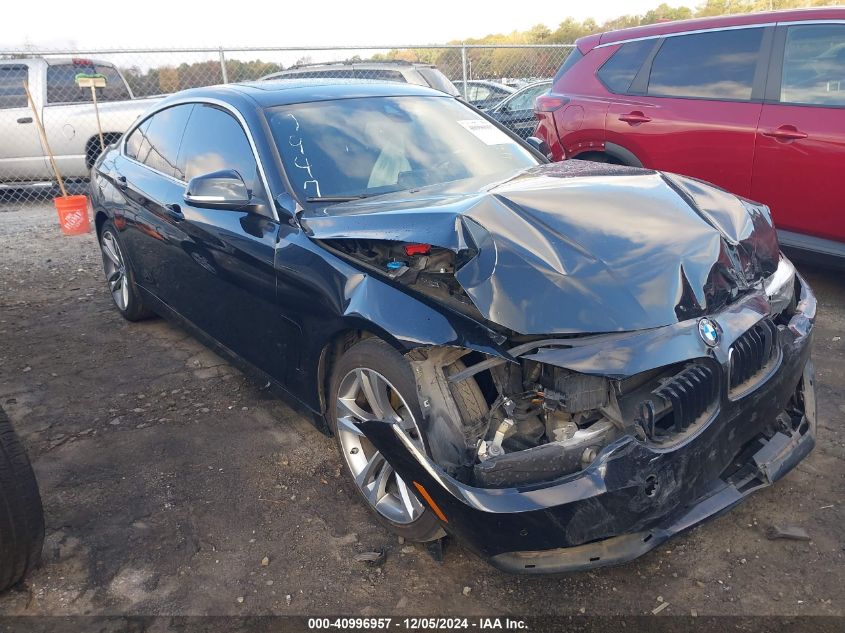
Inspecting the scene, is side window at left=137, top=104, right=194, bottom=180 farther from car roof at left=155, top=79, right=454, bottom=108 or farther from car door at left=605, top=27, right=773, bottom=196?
car door at left=605, top=27, right=773, bottom=196

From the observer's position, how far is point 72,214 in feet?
26.4

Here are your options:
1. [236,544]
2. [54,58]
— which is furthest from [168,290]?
[54,58]

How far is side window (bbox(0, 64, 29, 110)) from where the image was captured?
31.1 ft

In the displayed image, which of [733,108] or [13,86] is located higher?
[13,86]

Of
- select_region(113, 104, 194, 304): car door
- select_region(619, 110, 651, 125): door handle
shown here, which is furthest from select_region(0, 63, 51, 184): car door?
select_region(619, 110, 651, 125): door handle

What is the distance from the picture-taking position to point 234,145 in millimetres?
3471

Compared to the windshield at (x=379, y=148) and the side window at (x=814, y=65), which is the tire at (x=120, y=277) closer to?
the windshield at (x=379, y=148)

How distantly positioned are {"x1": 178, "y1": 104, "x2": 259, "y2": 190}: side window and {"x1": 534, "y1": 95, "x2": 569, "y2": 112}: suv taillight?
10.5 feet

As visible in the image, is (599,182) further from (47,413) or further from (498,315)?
(47,413)

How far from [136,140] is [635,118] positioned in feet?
12.2

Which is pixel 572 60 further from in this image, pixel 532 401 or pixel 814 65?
pixel 532 401

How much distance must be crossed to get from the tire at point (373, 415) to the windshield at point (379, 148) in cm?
88

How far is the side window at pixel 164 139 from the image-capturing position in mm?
4086

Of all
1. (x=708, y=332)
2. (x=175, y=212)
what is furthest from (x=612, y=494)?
(x=175, y=212)
